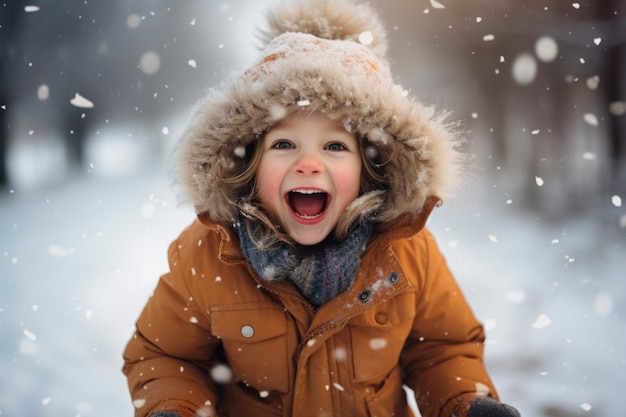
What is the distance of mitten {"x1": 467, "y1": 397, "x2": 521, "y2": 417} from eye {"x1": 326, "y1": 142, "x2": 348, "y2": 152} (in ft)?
2.07

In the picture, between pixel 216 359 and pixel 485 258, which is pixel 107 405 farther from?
pixel 485 258

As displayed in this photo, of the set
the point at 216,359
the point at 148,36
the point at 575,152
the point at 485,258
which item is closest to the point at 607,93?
the point at 575,152

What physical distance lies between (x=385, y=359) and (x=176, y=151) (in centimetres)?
70

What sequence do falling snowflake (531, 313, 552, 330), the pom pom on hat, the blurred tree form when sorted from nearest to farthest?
the pom pom on hat → falling snowflake (531, 313, 552, 330) → the blurred tree

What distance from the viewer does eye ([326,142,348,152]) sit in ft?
4.30

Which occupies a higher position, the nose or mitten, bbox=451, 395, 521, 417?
the nose

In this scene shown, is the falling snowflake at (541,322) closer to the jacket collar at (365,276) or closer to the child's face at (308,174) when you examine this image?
the jacket collar at (365,276)

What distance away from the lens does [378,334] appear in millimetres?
1386

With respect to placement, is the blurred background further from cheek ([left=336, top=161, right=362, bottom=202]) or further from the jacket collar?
cheek ([left=336, top=161, right=362, bottom=202])

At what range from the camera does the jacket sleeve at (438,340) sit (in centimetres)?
141

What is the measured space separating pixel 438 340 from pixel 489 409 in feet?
0.87

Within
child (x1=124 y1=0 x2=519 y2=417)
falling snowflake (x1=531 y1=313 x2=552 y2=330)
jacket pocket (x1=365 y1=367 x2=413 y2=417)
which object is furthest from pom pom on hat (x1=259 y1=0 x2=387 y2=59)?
falling snowflake (x1=531 y1=313 x2=552 y2=330)

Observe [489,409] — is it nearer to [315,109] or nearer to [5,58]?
[315,109]

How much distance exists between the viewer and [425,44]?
14.5 feet
